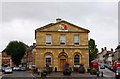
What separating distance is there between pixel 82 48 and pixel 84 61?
2.37 m

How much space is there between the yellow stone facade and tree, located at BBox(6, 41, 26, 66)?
2034 inches

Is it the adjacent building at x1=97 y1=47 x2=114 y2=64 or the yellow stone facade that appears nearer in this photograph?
the yellow stone facade

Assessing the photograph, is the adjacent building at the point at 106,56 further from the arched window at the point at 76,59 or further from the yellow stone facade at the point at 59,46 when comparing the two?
the yellow stone facade at the point at 59,46

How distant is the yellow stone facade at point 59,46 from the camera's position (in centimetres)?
6438

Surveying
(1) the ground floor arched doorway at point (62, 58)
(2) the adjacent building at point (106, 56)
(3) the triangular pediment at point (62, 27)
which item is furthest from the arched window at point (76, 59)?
(2) the adjacent building at point (106, 56)

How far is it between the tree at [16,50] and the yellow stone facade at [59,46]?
170 ft

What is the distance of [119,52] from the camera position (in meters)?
126

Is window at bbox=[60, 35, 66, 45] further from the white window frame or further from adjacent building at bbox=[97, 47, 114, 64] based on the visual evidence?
adjacent building at bbox=[97, 47, 114, 64]

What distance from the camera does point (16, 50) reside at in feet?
378

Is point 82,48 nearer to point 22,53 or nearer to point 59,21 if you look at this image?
point 59,21

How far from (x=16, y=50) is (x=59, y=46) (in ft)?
171

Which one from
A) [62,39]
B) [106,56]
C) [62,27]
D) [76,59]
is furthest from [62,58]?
[106,56]

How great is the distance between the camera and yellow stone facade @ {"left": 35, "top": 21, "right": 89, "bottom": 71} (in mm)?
64375

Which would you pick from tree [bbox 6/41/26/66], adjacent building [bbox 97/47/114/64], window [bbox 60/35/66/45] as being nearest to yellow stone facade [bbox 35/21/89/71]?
window [bbox 60/35/66/45]
